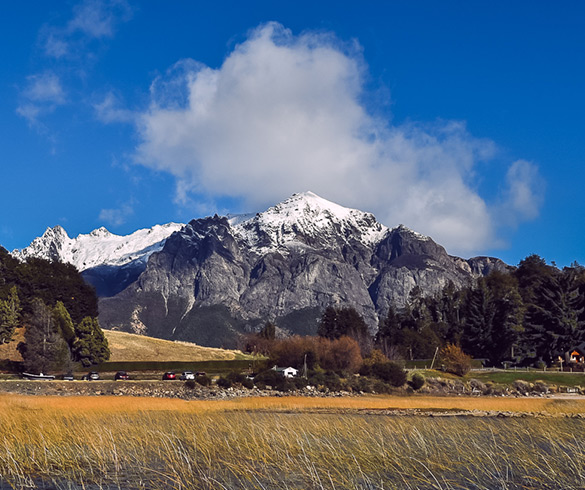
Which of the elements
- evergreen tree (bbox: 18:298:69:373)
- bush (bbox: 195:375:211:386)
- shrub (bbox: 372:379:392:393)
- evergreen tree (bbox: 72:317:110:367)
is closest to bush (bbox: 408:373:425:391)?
shrub (bbox: 372:379:392:393)

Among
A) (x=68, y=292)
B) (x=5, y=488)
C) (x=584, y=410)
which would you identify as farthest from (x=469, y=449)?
(x=68, y=292)

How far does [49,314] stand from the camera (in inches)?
3831

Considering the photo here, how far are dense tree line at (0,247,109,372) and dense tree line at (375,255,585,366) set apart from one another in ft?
192

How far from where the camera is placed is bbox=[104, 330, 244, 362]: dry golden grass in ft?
427

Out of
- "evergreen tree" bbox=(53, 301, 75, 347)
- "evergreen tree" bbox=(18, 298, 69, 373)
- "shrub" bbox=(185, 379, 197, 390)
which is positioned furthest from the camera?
"evergreen tree" bbox=(53, 301, 75, 347)

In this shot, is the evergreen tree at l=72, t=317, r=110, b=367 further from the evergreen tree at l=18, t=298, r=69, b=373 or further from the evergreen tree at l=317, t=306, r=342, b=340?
the evergreen tree at l=317, t=306, r=342, b=340

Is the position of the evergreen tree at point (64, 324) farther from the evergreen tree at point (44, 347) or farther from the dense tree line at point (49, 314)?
the evergreen tree at point (44, 347)

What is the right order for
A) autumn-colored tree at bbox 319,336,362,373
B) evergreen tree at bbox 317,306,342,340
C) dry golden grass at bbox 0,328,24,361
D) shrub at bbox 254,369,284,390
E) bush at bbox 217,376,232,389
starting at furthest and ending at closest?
evergreen tree at bbox 317,306,342,340 → dry golden grass at bbox 0,328,24,361 → autumn-colored tree at bbox 319,336,362,373 → shrub at bbox 254,369,284,390 → bush at bbox 217,376,232,389

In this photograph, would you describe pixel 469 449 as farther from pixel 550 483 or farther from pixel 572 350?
pixel 572 350

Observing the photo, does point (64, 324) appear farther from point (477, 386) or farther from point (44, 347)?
point (477, 386)

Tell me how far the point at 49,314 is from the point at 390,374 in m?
54.8

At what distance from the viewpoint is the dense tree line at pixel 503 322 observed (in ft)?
344

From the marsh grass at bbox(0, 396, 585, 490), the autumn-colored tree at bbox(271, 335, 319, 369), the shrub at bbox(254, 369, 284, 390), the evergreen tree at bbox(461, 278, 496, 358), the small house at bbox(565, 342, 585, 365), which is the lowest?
the shrub at bbox(254, 369, 284, 390)

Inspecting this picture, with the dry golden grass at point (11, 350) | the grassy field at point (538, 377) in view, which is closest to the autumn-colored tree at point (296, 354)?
the grassy field at point (538, 377)
